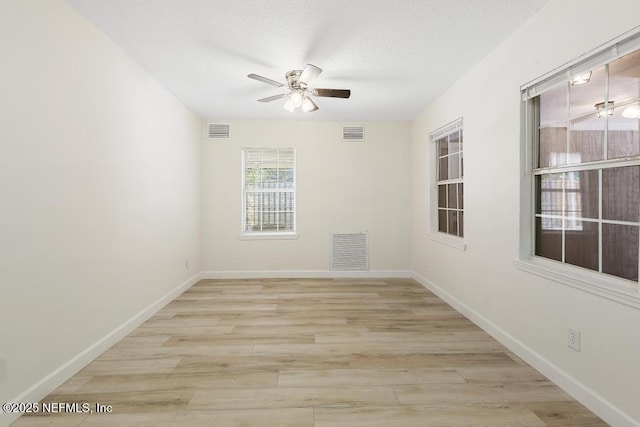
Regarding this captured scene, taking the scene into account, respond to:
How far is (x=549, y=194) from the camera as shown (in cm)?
230

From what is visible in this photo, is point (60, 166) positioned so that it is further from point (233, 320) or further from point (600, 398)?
point (600, 398)

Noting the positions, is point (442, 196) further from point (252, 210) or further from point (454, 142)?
point (252, 210)

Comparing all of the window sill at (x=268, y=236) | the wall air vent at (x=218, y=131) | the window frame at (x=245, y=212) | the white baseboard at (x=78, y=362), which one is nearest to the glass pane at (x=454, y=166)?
the window frame at (x=245, y=212)

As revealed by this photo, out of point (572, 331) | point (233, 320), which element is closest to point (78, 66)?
point (233, 320)

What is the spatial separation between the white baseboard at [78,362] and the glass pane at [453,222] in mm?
3649

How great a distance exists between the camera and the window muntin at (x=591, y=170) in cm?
171

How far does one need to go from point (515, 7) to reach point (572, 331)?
2.25 m

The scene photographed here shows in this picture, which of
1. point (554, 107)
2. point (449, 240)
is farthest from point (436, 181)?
point (554, 107)

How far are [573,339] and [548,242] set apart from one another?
2.33 ft

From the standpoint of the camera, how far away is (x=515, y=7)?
85.6 inches

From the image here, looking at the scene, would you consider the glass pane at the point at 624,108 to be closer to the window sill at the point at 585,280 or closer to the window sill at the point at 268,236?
the window sill at the point at 585,280

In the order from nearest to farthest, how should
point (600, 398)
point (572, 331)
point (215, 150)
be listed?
point (600, 398) → point (572, 331) → point (215, 150)

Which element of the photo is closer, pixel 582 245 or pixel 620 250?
pixel 620 250

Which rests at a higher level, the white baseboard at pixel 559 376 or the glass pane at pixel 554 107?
the glass pane at pixel 554 107
